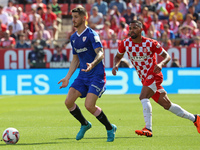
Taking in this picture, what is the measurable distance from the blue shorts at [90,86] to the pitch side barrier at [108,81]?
11567mm

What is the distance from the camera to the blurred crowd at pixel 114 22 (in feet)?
68.1

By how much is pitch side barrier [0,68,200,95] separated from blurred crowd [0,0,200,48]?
5.51 feet

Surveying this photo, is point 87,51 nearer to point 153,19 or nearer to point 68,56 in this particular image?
point 68,56

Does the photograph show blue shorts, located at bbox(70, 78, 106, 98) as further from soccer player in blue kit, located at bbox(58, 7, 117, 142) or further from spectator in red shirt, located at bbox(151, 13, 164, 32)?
spectator in red shirt, located at bbox(151, 13, 164, 32)

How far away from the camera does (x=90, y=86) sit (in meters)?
7.45

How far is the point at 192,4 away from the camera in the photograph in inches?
916

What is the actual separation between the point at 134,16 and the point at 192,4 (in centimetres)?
337

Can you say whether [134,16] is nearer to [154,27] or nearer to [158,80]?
[154,27]

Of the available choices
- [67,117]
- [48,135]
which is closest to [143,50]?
[48,135]

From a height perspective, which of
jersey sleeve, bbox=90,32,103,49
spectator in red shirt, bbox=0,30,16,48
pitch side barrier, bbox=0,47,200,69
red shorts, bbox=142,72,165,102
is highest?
jersey sleeve, bbox=90,32,103,49

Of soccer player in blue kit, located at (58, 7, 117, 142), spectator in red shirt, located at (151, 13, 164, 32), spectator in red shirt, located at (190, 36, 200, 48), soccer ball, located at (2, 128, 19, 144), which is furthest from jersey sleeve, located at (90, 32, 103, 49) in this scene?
spectator in red shirt, located at (151, 13, 164, 32)

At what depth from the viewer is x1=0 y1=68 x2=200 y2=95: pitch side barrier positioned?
19016 millimetres

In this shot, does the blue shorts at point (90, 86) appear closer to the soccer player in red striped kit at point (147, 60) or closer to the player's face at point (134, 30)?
the soccer player in red striped kit at point (147, 60)

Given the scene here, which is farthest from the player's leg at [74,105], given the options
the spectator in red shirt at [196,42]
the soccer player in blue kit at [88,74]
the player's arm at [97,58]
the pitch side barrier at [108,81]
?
the spectator in red shirt at [196,42]
